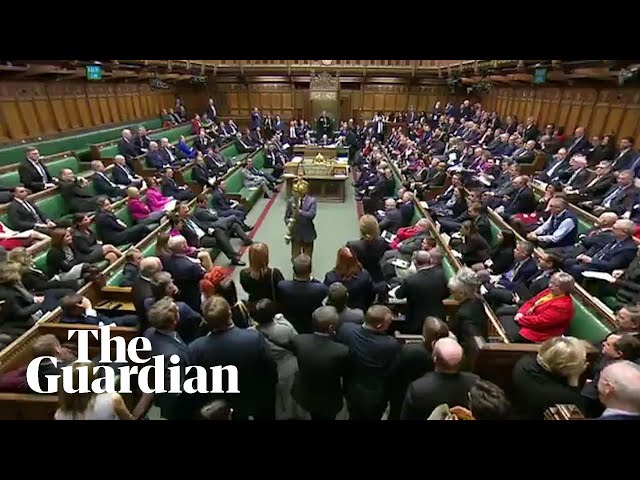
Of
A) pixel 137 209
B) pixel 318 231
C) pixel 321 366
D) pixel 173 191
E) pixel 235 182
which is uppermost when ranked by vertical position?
pixel 321 366

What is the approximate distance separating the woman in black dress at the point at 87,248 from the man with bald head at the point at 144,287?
1.57m

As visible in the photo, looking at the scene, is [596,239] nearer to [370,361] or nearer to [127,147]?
[370,361]

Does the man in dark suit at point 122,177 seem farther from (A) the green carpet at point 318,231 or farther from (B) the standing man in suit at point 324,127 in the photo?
(B) the standing man in suit at point 324,127

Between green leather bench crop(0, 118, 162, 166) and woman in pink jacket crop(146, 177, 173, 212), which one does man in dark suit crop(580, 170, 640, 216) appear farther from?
green leather bench crop(0, 118, 162, 166)

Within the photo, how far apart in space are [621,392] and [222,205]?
6.30 metres

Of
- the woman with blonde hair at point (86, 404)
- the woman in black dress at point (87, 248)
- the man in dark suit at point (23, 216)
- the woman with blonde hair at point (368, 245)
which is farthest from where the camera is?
the man in dark suit at point (23, 216)

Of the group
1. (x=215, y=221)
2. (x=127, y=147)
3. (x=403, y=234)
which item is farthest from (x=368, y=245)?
(x=127, y=147)

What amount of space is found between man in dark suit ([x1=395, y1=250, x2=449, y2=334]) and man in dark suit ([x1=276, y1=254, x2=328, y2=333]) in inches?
28.6

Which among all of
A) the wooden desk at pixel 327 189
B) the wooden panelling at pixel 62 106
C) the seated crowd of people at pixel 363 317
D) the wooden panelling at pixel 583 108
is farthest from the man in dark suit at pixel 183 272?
the wooden panelling at pixel 583 108

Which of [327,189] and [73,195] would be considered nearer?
[73,195]

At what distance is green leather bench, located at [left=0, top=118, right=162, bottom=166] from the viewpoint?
714cm

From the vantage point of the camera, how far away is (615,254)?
397 centimetres

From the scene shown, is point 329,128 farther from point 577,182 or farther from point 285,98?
point 577,182

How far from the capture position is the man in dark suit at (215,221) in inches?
248
